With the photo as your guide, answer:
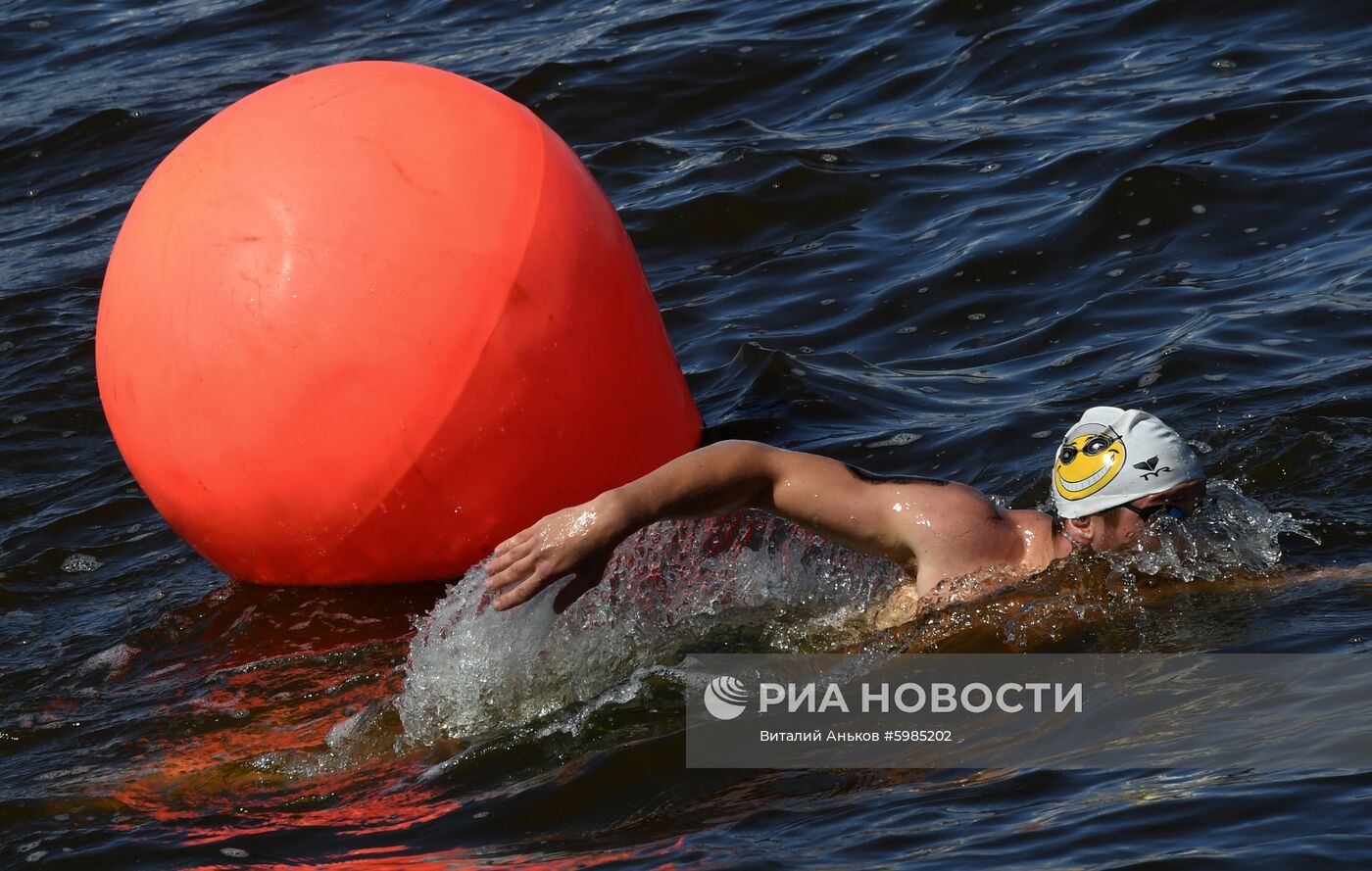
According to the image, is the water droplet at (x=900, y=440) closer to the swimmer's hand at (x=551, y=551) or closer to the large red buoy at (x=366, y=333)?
the large red buoy at (x=366, y=333)

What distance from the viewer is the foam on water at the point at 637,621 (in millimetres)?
5555

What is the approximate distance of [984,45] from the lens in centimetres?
1216

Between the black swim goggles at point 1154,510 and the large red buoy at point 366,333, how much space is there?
1923 millimetres

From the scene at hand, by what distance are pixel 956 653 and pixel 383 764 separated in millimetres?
1973

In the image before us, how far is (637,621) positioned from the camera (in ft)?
19.5

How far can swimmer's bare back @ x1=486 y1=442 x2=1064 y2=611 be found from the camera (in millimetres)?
4641

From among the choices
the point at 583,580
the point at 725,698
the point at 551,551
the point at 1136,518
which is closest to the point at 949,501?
the point at 1136,518

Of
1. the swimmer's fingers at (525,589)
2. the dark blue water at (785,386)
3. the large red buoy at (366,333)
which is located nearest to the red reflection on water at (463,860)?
the dark blue water at (785,386)

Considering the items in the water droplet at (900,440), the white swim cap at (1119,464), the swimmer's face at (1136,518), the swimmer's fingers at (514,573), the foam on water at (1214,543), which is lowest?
the water droplet at (900,440)

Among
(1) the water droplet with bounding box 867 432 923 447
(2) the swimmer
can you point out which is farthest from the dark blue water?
(2) the swimmer

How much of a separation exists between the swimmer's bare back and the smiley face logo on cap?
6.7 inches

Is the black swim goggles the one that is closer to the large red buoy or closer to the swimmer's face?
the swimmer's face

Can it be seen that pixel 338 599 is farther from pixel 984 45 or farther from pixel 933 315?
pixel 984 45

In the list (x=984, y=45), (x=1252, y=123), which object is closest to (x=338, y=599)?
(x=1252, y=123)
